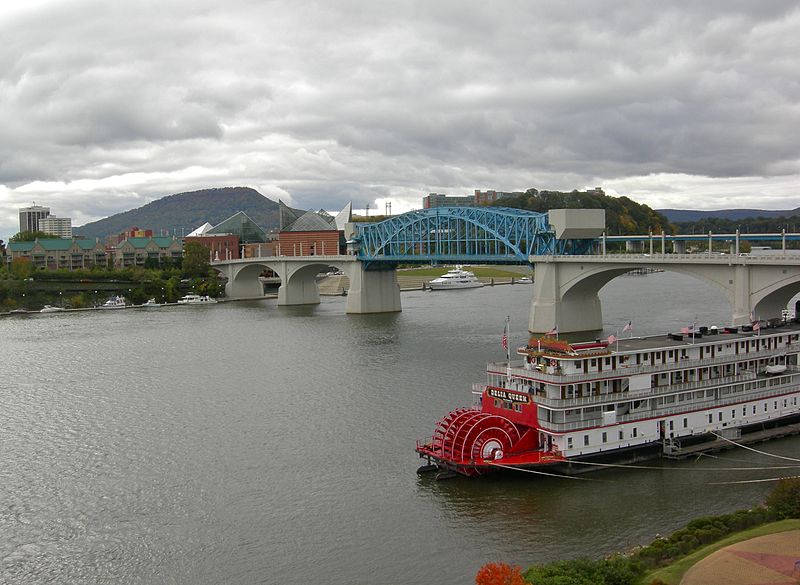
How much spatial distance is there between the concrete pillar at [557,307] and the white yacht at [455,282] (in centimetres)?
7182

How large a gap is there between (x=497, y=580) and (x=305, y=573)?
8.92m

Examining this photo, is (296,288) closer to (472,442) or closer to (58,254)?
(58,254)

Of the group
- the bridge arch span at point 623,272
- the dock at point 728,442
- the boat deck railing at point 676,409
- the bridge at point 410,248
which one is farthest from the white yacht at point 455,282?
the dock at point 728,442

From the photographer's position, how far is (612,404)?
38312 millimetres

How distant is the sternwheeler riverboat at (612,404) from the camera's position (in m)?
36.7

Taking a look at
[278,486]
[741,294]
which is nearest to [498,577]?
[278,486]

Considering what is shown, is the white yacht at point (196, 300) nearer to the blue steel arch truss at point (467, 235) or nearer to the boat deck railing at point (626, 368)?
the blue steel arch truss at point (467, 235)

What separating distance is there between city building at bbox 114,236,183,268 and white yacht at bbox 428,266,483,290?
50.6 metres

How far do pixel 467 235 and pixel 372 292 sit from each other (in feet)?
51.7

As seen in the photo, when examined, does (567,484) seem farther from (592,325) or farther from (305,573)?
(592,325)

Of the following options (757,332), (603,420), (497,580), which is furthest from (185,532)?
(757,332)

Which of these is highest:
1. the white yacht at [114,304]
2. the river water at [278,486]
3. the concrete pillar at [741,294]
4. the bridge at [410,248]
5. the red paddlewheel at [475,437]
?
the bridge at [410,248]

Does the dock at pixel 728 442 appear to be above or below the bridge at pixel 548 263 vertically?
below

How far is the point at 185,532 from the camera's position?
32062 mm
